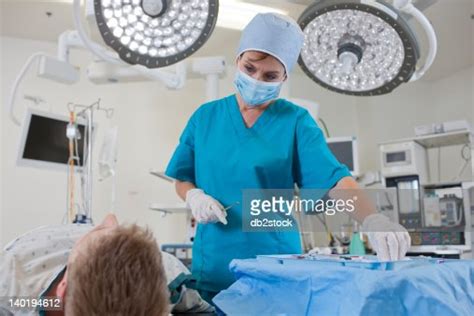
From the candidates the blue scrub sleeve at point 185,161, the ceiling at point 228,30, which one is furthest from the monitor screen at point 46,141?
the blue scrub sleeve at point 185,161

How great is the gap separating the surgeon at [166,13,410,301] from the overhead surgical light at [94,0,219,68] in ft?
0.81

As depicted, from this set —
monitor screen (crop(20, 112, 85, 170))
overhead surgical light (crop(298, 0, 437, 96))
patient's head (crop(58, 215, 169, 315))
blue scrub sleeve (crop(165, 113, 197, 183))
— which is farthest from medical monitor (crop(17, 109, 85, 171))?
patient's head (crop(58, 215, 169, 315))

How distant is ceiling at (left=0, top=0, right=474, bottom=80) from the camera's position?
294cm

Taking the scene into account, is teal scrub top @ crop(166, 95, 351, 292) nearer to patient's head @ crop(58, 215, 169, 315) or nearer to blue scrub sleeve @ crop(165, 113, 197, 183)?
blue scrub sleeve @ crop(165, 113, 197, 183)

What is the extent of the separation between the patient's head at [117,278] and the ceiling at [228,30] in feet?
8.11

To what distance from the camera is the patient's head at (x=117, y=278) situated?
0.45 metres

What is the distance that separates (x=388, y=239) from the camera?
88cm

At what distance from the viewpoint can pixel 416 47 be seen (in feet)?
2.97

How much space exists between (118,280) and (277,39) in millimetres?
840

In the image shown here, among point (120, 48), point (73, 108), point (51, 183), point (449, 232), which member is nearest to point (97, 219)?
point (51, 183)

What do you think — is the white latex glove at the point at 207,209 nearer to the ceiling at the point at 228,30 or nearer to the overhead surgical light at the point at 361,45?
the overhead surgical light at the point at 361,45

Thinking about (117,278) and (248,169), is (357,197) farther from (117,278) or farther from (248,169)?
(117,278)

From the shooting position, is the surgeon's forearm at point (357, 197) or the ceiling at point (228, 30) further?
the ceiling at point (228, 30)

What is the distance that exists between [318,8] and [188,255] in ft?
7.34
